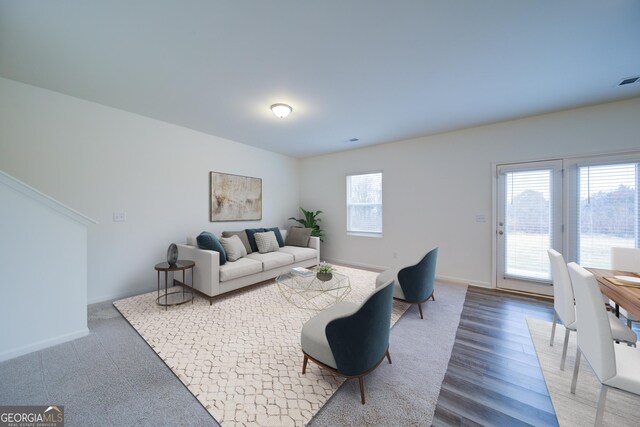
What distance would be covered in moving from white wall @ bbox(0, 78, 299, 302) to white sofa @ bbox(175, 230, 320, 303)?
643 mm

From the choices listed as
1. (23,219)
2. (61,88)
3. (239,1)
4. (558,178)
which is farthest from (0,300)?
(558,178)

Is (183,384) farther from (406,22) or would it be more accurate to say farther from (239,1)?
(406,22)

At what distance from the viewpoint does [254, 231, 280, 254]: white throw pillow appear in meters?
4.23

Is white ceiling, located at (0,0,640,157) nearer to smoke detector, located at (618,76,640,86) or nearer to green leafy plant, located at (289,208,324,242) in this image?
smoke detector, located at (618,76,640,86)

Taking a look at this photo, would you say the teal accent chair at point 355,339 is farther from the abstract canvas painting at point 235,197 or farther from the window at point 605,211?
the window at point 605,211

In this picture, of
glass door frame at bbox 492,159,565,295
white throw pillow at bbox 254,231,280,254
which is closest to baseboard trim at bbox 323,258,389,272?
white throw pillow at bbox 254,231,280,254

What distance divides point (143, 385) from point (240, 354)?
2.26 ft

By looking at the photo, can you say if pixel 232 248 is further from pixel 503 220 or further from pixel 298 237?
pixel 503 220

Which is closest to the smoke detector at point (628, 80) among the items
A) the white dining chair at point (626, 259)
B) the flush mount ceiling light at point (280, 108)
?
the white dining chair at point (626, 259)

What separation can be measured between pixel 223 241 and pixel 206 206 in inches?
40.6

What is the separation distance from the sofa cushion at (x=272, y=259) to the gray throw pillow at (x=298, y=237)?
0.75 metres

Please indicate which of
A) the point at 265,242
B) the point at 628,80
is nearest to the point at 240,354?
the point at 265,242

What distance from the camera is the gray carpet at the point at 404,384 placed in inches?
55.5

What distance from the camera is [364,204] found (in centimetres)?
517
